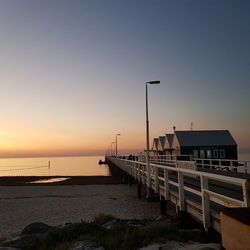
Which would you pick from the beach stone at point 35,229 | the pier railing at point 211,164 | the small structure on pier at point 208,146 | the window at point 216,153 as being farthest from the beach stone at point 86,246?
the window at point 216,153

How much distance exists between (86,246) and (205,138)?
34.1 metres

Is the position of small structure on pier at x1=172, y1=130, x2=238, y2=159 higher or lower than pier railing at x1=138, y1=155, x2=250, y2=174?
higher

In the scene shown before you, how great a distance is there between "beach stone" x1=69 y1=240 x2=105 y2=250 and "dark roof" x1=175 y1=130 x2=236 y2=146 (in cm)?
3198

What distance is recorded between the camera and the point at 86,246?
237 inches

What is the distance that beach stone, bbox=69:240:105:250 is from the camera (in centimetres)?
589

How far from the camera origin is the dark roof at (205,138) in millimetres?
36938

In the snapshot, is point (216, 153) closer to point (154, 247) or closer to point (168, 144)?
point (168, 144)

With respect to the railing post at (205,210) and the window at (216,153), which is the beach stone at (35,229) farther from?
the window at (216,153)

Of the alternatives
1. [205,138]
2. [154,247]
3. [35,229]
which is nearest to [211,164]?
[35,229]

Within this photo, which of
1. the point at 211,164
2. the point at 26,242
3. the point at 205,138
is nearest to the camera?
the point at 26,242

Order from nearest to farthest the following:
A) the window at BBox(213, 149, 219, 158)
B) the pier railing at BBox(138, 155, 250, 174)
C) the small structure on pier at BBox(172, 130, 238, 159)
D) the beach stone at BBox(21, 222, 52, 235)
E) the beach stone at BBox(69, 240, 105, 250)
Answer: the beach stone at BBox(69, 240, 105, 250) → the beach stone at BBox(21, 222, 52, 235) → the pier railing at BBox(138, 155, 250, 174) → the window at BBox(213, 149, 219, 158) → the small structure on pier at BBox(172, 130, 238, 159)

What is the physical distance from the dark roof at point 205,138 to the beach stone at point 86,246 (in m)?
32.0

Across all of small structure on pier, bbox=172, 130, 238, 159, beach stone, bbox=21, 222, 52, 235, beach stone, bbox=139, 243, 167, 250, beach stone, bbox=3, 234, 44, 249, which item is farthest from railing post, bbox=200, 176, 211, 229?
small structure on pier, bbox=172, 130, 238, 159

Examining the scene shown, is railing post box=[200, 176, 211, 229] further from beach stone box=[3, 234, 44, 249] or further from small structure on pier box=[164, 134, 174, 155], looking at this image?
small structure on pier box=[164, 134, 174, 155]
